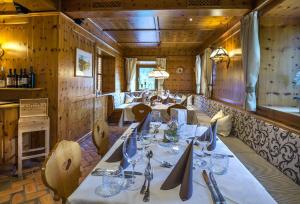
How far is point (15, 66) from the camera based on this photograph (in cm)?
363

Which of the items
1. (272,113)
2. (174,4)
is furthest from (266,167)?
(174,4)

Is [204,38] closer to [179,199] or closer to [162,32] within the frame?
[162,32]

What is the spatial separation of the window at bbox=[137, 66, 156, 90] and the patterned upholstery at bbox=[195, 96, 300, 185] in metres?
5.43

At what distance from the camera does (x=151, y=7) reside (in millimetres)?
3396

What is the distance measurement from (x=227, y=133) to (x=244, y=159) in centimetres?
108

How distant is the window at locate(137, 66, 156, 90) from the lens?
868cm

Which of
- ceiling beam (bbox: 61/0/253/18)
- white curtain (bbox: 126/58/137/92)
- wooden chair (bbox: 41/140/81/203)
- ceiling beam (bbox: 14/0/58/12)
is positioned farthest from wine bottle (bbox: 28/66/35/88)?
white curtain (bbox: 126/58/137/92)

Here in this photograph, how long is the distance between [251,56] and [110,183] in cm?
276

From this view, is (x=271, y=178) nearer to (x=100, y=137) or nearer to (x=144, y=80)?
(x=100, y=137)

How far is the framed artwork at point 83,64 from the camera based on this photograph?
4.20 metres

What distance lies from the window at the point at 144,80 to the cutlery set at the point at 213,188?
7465 mm

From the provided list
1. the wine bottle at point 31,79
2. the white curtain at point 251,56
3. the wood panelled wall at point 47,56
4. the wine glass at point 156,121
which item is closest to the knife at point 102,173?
the wine glass at point 156,121

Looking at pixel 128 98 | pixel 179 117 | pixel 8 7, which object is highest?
pixel 8 7

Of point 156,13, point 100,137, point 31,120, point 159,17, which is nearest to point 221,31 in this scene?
point 159,17
